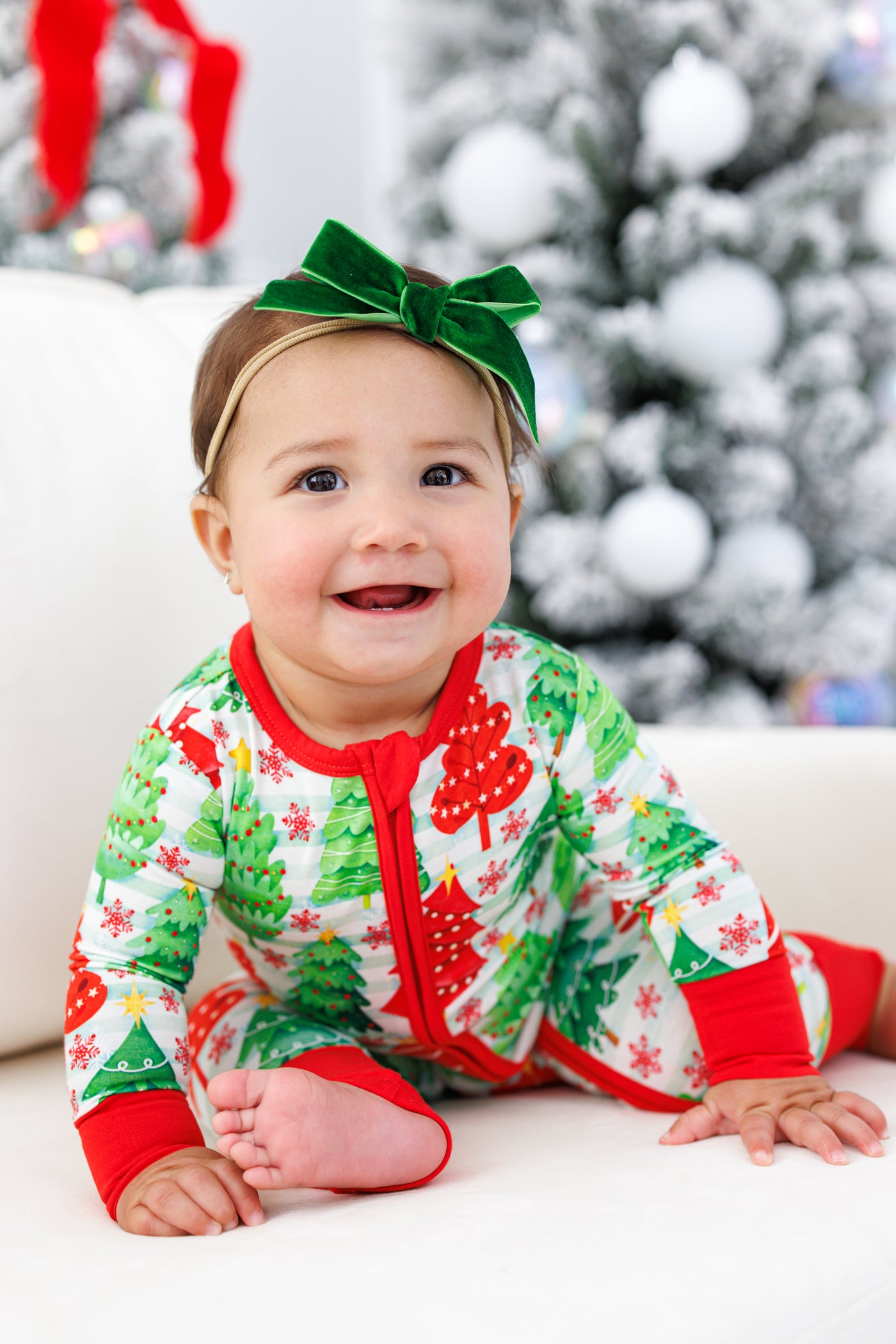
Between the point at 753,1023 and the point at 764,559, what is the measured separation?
1.20 meters

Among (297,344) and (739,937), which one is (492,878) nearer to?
(739,937)

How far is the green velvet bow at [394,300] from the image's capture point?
66 cm

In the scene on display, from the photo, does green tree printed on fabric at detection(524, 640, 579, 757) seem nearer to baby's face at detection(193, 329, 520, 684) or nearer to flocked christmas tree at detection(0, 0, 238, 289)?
baby's face at detection(193, 329, 520, 684)

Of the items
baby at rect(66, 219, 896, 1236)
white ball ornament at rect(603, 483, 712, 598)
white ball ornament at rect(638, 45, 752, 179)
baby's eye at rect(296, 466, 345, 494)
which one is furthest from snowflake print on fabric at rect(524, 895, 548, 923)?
white ball ornament at rect(638, 45, 752, 179)

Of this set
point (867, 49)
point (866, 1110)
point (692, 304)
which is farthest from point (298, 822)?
point (867, 49)

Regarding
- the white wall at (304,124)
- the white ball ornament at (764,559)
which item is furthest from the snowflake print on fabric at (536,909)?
the white wall at (304,124)

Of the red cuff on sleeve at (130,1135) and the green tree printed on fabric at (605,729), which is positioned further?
the green tree printed on fabric at (605,729)

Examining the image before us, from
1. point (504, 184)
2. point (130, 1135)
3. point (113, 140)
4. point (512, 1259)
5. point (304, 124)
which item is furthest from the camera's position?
point (304, 124)

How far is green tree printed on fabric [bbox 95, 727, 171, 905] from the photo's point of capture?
72cm

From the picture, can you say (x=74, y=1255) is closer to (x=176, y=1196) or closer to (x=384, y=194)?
(x=176, y=1196)

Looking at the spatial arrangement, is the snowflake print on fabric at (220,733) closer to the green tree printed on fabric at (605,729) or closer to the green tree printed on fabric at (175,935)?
the green tree printed on fabric at (175,935)

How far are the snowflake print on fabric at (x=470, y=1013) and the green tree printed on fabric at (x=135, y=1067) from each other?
191 millimetres

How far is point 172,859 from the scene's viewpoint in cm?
72

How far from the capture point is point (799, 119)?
190cm
